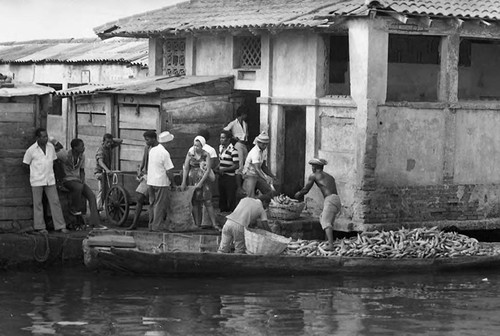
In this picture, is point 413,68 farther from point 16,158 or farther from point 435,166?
point 16,158

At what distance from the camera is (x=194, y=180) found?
62.6ft

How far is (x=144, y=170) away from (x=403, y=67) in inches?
214

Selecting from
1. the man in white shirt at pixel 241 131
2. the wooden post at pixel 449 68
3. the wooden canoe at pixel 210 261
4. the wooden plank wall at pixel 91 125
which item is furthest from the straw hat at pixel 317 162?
the wooden plank wall at pixel 91 125

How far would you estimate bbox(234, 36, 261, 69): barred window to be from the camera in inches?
839

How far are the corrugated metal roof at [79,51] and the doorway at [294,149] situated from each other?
7020 millimetres

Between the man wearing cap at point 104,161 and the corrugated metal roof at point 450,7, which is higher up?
the corrugated metal roof at point 450,7

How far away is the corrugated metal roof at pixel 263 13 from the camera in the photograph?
18.7 m

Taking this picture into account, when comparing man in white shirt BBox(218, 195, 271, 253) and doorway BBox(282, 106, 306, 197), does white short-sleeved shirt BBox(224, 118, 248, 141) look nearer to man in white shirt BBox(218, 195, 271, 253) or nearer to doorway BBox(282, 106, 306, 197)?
doorway BBox(282, 106, 306, 197)

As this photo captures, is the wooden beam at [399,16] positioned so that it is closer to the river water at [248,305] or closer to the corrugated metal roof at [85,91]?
the river water at [248,305]

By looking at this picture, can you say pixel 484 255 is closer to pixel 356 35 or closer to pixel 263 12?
pixel 356 35

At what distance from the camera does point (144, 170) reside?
19.2m

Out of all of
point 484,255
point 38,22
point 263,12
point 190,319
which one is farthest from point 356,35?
point 38,22

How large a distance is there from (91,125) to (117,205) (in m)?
2.94

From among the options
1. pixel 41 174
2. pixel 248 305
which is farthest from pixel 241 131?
pixel 248 305
